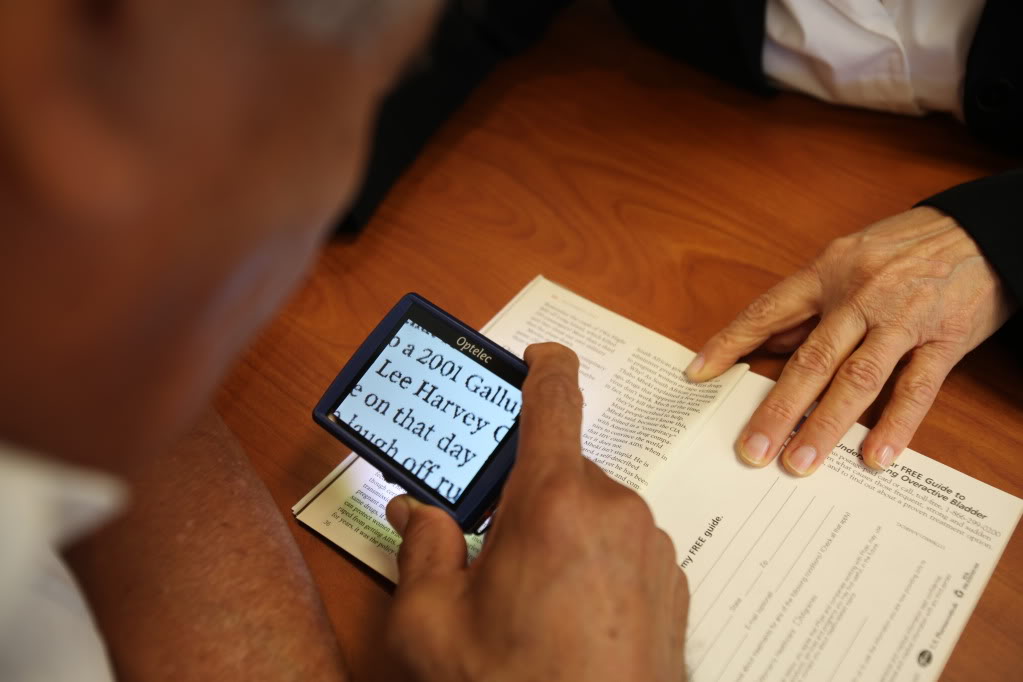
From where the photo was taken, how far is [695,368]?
70 centimetres

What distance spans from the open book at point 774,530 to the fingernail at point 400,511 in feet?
0.18

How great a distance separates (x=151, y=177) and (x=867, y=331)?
619 mm

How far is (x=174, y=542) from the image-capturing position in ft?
1.94

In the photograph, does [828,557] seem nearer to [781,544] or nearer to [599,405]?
[781,544]

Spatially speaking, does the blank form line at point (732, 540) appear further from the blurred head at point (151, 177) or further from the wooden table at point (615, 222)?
the blurred head at point (151, 177)

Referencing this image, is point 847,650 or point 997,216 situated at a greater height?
point 997,216

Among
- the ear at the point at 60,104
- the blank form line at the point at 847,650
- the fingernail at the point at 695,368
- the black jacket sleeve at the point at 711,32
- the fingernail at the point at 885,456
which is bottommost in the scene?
the ear at the point at 60,104

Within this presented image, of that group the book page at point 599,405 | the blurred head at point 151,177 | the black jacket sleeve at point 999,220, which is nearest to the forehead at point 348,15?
the blurred head at point 151,177

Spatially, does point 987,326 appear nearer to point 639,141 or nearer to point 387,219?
point 639,141

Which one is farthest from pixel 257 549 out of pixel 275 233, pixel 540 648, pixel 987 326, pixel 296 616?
pixel 987 326

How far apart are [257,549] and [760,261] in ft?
1.79

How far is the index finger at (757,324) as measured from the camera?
69cm

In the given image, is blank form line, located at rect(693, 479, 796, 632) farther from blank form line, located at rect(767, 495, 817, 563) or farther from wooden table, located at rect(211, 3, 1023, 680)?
wooden table, located at rect(211, 3, 1023, 680)

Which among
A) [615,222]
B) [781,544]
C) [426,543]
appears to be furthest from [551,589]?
[615,222]
